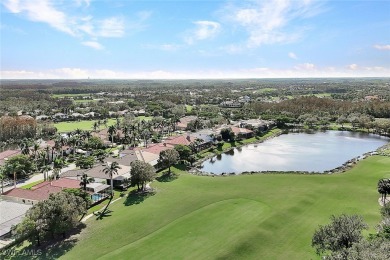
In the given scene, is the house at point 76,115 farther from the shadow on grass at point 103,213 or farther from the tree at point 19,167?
the shadow on grass at point 103,213

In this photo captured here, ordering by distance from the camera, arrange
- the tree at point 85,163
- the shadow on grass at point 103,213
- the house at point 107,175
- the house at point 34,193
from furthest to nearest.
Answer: the tree at point 85,163 < the house at point 107,175 < the house at point 34,193 < the shadow on grass at point 103,213

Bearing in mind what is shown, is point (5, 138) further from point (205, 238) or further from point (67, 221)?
point (205, 238)

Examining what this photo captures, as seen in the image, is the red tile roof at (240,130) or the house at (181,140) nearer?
the house at (181,140)

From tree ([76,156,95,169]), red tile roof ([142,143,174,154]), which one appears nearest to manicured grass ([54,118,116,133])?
red tile roof ([142,143,174,154])

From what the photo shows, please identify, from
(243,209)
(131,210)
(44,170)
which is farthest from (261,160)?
(44,170)

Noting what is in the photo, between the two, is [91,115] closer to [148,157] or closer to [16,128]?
[16,128]

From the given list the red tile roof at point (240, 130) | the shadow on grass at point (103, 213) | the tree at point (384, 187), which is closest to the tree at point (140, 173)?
the shadow on grass at point (103, 213)

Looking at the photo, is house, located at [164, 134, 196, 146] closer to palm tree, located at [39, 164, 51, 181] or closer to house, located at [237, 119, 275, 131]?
house, located at [237, 119, 275, 131]
